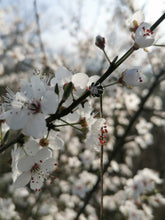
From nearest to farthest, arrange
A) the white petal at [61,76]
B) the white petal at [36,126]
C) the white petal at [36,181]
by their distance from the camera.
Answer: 1. the white petal at [36,126]
2. the white petal at [61,76]
3. the white petal at [36,181]

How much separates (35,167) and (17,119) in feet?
0.91

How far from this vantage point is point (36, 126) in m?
0.62

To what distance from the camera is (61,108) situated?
703 mm

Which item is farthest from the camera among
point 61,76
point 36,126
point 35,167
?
point 35,167

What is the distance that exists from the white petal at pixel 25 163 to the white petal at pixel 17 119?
196mm

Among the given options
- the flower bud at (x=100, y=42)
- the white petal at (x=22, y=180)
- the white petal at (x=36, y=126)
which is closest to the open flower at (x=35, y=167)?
the white petal at (x=22, y=180)

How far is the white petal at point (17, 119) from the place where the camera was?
62 cm

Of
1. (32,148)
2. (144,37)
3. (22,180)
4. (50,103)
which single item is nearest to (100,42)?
(144,37)

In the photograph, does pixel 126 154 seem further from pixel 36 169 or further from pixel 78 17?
pixel 36 169

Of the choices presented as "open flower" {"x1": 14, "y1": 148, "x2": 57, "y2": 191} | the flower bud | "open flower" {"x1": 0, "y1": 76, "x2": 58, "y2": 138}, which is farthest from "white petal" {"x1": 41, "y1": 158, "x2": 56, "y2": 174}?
A: the flower bud

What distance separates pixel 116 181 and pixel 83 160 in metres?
1.09

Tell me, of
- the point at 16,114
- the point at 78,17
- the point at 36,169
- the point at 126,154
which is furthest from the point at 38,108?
the point at 126,154

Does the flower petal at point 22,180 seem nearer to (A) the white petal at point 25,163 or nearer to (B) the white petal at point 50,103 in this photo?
(A) the white petal at point 25,163

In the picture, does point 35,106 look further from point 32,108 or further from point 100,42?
point 100,42
